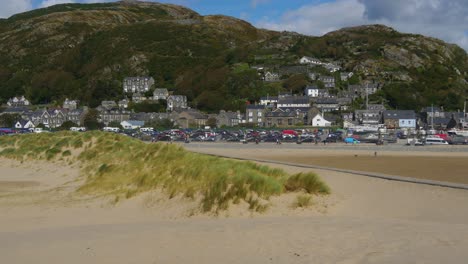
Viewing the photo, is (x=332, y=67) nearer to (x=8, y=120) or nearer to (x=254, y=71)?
(x=254, y=71)

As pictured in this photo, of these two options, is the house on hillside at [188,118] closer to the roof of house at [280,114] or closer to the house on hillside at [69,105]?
the roof of house at [280,114]

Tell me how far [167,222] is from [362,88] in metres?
130

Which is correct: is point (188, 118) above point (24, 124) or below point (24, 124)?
above

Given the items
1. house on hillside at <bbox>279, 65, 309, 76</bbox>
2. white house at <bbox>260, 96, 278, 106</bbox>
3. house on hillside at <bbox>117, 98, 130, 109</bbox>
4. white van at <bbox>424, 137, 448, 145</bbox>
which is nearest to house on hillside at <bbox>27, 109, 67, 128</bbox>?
house on hillside at <bbox>117, 98, 130, 109</bbox>

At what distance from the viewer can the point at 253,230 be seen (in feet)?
32.7

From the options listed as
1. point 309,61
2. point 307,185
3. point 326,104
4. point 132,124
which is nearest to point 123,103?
point 132,124

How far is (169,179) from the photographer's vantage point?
53.3 ft

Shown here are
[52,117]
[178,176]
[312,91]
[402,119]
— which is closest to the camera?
[178,176]

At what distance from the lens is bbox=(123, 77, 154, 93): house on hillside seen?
531ft

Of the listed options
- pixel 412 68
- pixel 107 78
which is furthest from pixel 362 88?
pixel 107 78

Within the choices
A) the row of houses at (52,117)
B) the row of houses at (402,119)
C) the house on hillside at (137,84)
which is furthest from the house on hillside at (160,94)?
the row of houses at (402,119)

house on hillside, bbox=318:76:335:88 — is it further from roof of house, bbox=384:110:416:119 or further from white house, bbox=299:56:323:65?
roof of house, bbox=384:110:416:119

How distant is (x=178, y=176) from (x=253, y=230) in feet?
22.1

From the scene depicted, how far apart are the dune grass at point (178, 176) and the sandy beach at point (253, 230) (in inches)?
19.8
